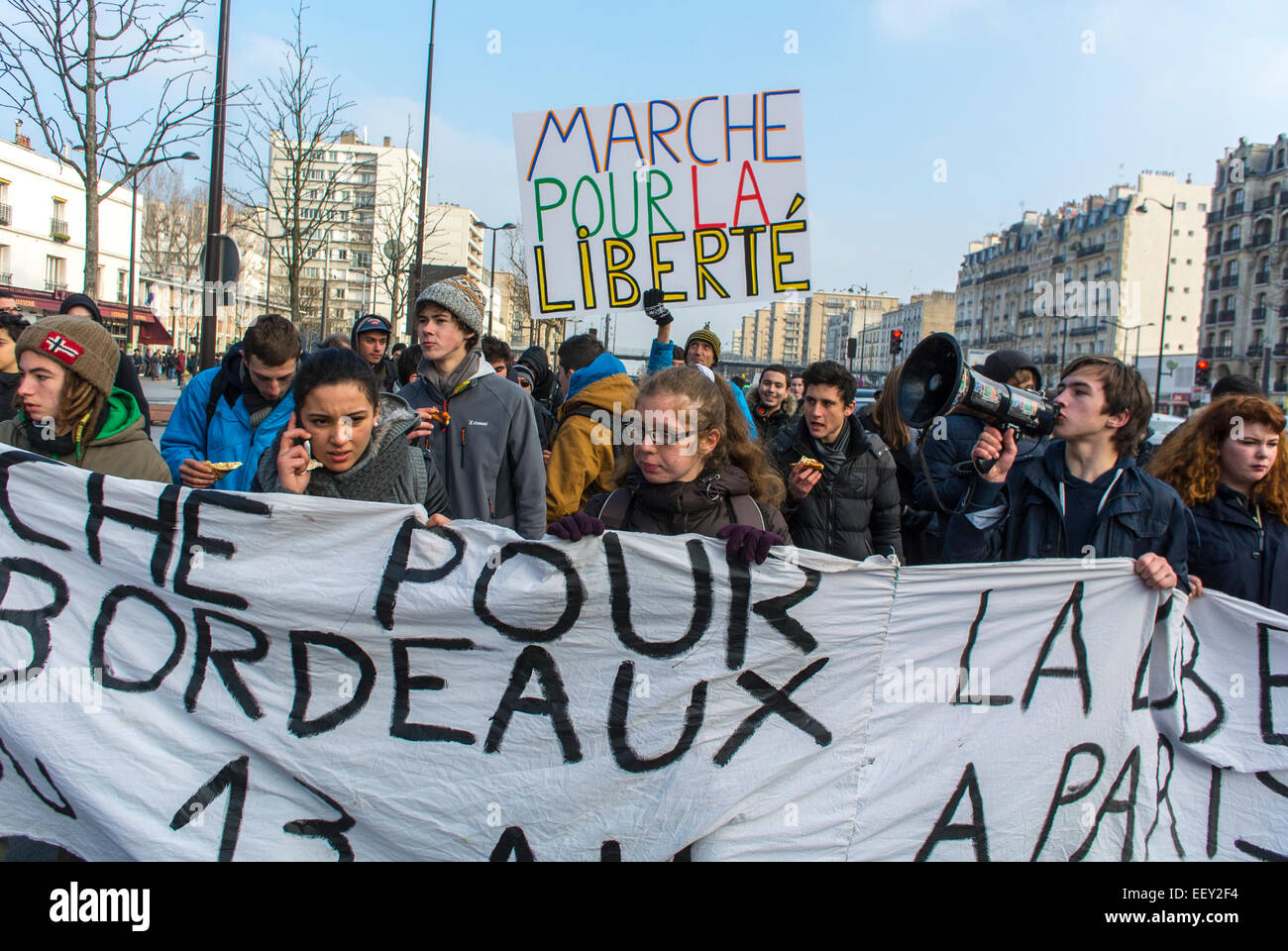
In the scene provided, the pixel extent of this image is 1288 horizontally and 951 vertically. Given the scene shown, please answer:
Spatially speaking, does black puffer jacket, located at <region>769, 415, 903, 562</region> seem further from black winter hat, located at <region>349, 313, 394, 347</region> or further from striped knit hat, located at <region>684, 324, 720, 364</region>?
black winter hat, located at <region>349, 313, 394, 347</region>

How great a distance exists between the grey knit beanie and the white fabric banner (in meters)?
1.20

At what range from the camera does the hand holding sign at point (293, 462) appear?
271cm

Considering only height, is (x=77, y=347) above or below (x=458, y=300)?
below

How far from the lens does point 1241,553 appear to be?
310 cm

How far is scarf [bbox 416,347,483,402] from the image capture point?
142 inches

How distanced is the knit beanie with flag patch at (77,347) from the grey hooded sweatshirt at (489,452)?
3.39ft

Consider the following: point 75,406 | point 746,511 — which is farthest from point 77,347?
point 746,511

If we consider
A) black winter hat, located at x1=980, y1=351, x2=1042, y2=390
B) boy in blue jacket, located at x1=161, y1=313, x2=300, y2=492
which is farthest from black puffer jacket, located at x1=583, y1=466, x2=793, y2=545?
black winter hat, located at x1=980, y1=351, x2=1042, y2=390

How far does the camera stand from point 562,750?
254cm

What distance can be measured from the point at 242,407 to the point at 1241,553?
145 inches

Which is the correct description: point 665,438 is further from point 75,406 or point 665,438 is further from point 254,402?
point 75,406
